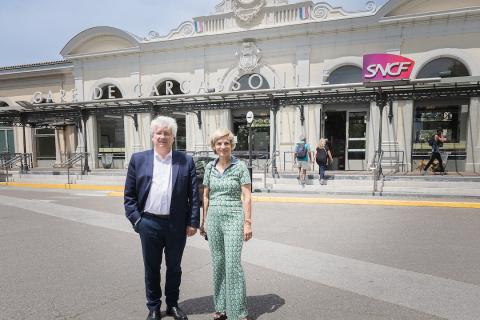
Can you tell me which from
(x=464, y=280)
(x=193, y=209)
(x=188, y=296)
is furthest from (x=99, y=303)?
(x=464, y=280)

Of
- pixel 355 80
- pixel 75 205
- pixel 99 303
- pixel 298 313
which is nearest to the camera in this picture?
pixel 298 313

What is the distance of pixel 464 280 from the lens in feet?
13.0

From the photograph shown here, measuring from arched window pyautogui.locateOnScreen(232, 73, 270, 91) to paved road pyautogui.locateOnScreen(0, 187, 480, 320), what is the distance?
1038 cm

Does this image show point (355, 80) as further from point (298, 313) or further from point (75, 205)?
point (298, 313)

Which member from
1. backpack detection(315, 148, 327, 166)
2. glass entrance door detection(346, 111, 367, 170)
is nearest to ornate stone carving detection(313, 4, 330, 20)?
glass entrance door detection(346, 111, 367, 170)

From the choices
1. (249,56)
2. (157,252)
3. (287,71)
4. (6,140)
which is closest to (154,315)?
(157,252)

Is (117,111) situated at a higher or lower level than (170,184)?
higher

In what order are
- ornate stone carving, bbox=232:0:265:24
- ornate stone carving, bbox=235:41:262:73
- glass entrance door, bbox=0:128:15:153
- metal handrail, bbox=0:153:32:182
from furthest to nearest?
glass entrance door, bbox=0:128:15:153 → metal handrail, bbox=0:153:32:182 → ornate stone carving, bbox=235:41:262:73 → ornate stone carving, bbox=232:0:265:24

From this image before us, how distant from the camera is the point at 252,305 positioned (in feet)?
11.3

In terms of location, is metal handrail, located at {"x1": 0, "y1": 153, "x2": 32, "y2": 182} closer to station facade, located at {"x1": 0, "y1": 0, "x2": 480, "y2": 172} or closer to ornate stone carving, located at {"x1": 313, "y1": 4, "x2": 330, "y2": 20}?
station facade, located at {"x1": 0, "y1": 0, "x2": 480, "y2": 172}

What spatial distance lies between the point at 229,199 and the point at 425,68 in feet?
48.7

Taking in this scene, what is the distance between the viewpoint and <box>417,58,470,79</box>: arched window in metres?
14.0

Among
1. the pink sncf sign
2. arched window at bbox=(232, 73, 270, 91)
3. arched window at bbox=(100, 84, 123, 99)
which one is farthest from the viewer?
arched window at bbox=(100, 84, 123, 99)

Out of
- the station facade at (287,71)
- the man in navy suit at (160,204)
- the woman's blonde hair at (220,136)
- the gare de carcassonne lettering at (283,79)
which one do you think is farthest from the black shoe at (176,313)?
the gare de carcassonne lettering at (283,79)
